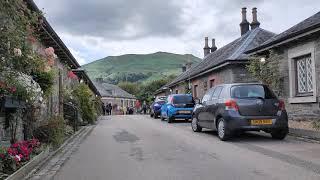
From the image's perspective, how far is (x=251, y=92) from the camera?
13.1 meters

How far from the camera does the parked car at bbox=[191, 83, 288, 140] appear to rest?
12.6 meters

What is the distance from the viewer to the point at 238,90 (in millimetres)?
13172

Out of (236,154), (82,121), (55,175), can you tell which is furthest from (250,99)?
(82,121)

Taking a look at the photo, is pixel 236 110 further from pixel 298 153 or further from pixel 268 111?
pixel 298 153

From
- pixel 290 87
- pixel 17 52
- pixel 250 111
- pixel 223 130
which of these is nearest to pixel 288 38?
pixel 290 87

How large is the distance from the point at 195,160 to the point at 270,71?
10.3 m

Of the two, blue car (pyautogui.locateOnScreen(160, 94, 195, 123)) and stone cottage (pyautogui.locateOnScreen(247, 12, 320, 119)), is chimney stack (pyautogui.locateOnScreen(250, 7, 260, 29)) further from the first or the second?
stone cottage (pyautogui.locateOnScreen(247, 12, 320, 119))

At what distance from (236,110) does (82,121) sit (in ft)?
36.6

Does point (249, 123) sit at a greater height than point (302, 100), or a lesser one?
lesser

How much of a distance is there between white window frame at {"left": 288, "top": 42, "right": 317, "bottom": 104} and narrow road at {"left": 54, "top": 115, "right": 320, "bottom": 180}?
306 centimetres

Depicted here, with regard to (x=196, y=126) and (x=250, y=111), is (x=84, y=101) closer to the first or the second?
(x=196, y=126)

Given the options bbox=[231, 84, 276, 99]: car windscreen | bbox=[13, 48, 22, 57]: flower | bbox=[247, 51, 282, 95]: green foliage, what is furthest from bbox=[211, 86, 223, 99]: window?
bbox=[13, 48, 22, 57]: flower

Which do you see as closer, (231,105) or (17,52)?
(17,52)

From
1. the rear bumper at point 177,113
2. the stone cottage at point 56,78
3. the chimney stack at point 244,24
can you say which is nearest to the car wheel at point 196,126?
the stone cottage at point 56,78
